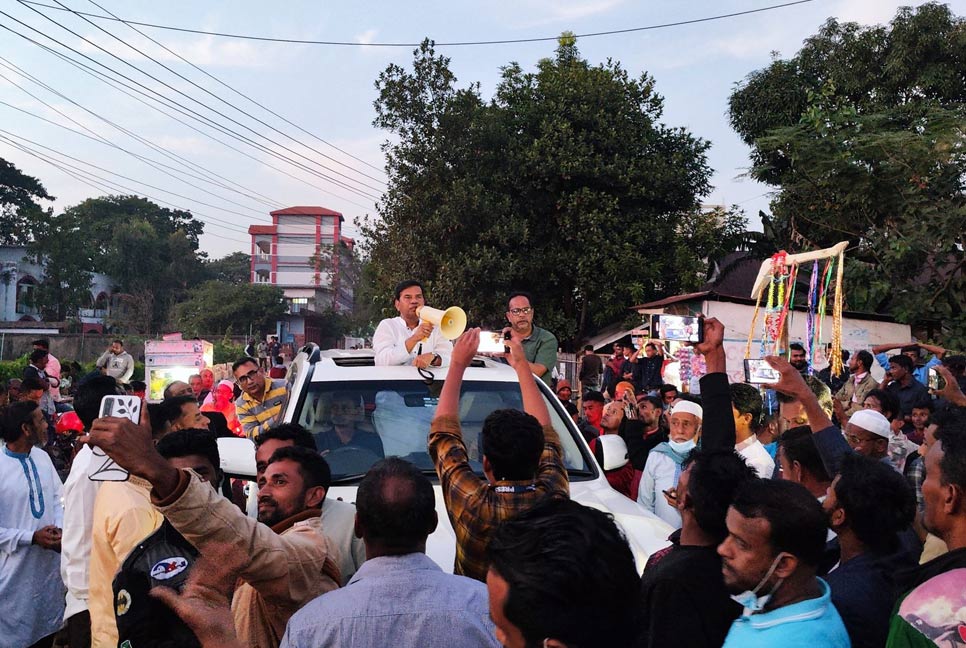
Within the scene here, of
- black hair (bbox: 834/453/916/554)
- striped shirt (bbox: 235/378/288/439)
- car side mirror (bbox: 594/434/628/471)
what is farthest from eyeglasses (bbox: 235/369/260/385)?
black hair (bbox: 834/453/916/554)

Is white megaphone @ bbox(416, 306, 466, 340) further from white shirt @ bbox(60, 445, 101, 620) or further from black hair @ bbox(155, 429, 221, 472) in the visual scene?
white shirt @ bbox(60, 445, 101, 620)

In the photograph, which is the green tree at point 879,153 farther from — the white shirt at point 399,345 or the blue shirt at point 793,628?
the blue shirt at point 793,628

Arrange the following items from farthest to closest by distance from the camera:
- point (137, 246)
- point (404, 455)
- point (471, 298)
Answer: point (137, 246) → point (471, 298) → point (404, 455)

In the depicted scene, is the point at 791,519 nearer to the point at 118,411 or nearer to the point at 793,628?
the point at 793,628


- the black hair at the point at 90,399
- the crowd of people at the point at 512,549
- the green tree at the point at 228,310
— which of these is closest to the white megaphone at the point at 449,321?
the crowd of people at the point at 512,549

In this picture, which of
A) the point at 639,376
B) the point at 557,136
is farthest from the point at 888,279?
the point at 557,136

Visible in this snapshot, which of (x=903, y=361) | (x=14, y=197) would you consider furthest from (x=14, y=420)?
(x=14, y=197)

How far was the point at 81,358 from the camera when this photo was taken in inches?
1312

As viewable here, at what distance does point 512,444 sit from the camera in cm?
279

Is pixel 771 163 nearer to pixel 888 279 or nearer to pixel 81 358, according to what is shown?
pixel 888 279

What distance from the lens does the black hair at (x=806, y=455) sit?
3.71 metres

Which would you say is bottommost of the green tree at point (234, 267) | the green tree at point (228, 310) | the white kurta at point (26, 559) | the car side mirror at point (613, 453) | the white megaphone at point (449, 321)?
the white kurta at point (26, 559)

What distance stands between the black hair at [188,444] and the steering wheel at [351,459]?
1299mm

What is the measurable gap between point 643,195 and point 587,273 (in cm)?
255
